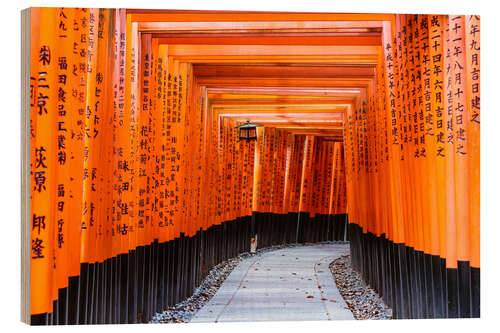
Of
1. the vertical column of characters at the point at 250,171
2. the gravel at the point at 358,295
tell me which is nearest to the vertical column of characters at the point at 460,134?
the gravel at the point at 358,295

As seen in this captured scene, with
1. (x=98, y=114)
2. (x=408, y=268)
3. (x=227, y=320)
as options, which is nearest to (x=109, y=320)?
(x=227, y=320)

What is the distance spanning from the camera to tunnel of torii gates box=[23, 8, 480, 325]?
3.42 meters

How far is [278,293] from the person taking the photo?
19.9ft

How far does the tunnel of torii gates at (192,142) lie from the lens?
11.2 feet

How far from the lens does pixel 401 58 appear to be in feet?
15.1

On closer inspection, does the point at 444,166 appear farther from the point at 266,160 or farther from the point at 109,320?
the point at 266,160

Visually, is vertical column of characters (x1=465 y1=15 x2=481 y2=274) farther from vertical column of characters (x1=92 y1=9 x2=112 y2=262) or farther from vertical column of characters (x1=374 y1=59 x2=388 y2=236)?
vertical column of characters (x1=92 y1=9 x2=112 y2=262)

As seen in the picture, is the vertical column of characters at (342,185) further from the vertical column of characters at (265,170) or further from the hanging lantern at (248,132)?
the hanging lantern at (248,132)

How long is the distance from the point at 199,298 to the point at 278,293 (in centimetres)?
96

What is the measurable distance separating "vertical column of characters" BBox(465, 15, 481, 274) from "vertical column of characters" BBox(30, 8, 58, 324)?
9.01 feet

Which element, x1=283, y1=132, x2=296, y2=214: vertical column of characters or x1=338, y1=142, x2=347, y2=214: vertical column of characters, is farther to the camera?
x1=338, y1=142, x2=347, y2=214: vertical column of characters

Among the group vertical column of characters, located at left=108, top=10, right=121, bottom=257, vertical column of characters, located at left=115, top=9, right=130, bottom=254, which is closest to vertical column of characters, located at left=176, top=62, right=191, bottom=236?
vertical column of characters, located at left=115, top=9, right=130, bottom=254

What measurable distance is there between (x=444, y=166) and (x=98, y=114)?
2467mm

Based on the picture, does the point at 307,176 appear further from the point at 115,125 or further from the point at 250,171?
the point at 115,125
